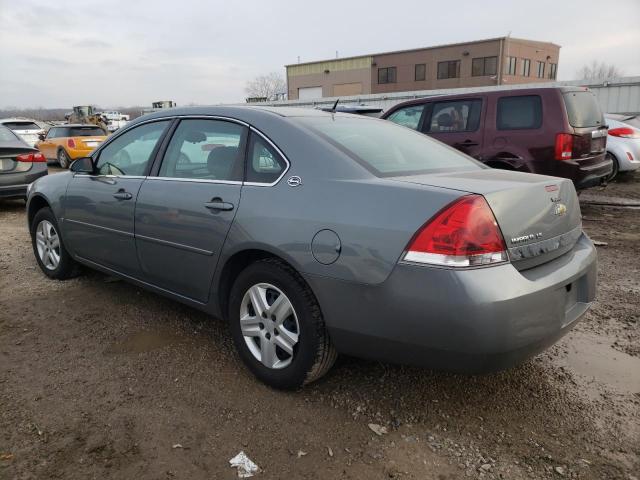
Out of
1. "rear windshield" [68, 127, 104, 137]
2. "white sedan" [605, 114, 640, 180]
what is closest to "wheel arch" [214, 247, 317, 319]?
"white sedan" [605, 114, 640, 180]

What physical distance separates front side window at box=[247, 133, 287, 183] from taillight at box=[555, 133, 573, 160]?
4.92 m

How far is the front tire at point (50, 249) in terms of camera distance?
15.1ft

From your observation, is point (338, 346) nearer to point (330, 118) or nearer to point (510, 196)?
point (510, 196)

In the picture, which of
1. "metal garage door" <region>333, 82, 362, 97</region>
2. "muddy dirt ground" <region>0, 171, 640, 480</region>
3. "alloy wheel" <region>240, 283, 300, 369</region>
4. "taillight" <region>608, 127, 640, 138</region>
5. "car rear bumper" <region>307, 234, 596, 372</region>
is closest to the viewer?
"car rear bumper" <region>307, 234, 596, 372</region>

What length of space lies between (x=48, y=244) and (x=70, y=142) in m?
12.7

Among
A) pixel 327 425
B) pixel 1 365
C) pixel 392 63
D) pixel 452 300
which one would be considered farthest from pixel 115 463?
pixel 392 63

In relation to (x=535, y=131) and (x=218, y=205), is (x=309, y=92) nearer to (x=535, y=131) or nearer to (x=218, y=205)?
(x=535, y=131)

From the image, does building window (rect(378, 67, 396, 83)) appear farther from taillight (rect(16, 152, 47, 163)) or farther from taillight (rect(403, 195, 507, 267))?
taillight (rect(403, 195, 507, 267))

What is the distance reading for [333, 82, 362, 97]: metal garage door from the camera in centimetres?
5834

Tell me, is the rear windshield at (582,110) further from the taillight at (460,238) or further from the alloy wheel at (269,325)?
the alloy wheel at (269,325)

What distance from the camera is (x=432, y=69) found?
5481 cm

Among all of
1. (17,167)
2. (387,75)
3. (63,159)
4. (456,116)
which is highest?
(387,75)

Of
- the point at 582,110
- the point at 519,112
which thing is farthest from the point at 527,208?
the point at 582,110

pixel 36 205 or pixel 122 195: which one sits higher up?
pixel 122 195
